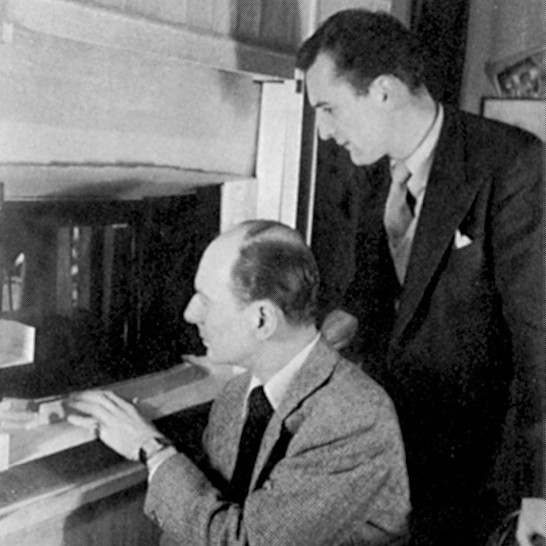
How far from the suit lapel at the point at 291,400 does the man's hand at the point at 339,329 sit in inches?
19.0

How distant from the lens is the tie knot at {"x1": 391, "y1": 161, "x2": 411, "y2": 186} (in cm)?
212

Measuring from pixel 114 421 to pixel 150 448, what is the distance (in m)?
0.11

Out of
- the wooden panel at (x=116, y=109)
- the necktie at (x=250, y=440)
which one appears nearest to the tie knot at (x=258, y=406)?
the necktie at (x=250, y=440)

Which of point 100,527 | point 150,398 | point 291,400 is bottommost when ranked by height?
point 100,527

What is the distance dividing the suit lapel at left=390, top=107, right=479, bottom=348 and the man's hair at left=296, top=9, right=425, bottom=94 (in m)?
0.19

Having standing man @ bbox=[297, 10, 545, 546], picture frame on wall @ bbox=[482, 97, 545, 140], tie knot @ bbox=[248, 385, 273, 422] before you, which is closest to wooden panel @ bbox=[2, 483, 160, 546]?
tie knot @ bbox=[248, 385, 273, 422]

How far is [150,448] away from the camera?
5.00 ft

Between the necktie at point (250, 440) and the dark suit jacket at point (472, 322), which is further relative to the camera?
the dark suit jacket at point (472, 322)

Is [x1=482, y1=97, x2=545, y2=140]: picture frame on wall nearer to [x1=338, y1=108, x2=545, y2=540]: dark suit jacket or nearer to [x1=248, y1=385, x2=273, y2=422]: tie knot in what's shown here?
[x1=338, y1=108, x2=545, y2=540]: dark suit jacket

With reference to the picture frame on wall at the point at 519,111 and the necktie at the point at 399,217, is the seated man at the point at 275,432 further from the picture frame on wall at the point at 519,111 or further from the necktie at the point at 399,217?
the picture frame on wall at the point at 519,111

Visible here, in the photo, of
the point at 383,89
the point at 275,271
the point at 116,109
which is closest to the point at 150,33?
the point at 116,109

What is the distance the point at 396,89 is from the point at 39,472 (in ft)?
Result: 3.65

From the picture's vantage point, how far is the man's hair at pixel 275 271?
5.08 ft

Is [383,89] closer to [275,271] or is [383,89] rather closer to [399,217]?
[399,217]
